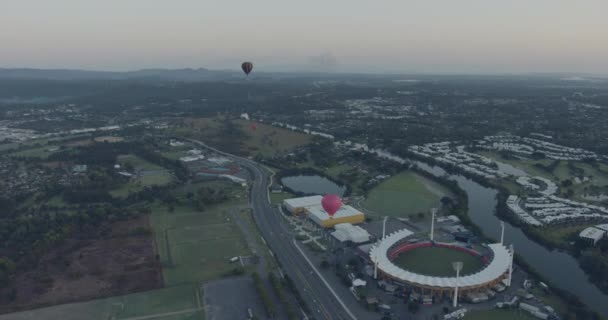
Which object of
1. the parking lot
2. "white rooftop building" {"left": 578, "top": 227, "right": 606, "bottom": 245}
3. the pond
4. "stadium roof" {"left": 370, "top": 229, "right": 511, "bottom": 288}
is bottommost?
the pond

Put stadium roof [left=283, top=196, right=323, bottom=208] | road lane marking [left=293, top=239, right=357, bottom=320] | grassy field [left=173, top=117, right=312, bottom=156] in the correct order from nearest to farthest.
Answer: road lane marking [left=293, top=239, right=357, bottom=320]
stadium roof [left=283, top=196, right=323, bottom=208]
grassy field [left=173, top=117, right=312, bottom=156]

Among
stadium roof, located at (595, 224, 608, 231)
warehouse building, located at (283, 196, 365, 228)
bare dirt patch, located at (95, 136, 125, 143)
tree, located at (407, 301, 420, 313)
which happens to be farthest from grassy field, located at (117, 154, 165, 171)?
stadium roof, located at (595, 224, 608, 231)

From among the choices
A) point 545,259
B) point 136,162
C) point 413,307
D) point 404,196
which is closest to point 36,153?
point 136,162

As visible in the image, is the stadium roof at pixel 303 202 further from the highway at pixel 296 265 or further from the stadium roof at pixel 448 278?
the stadium roof at pixel 448 278

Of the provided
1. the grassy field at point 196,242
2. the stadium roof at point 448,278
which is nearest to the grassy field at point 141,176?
the grassy field at point 196,242

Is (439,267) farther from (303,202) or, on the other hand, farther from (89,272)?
(89,272)

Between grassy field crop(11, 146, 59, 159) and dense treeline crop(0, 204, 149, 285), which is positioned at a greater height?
grassy field crop(11, 146, 59, 159)

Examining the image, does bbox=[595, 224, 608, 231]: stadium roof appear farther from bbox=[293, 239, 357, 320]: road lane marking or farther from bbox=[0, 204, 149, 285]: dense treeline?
bbox=[0, 204, 149, 285]: dense treeline
